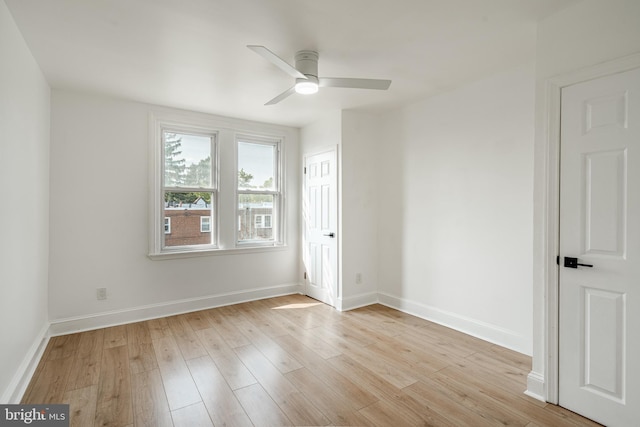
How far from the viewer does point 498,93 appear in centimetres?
304

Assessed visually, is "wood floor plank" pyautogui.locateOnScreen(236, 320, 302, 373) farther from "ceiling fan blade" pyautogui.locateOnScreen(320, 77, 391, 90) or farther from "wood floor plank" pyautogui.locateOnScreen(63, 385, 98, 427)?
"ceiling fan blade" pyautogui.locateOnScreen(320, 77, 391, 90)

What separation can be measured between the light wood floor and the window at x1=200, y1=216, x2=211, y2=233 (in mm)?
1190

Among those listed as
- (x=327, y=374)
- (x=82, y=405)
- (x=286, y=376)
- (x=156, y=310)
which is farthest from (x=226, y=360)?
(x=156, y=310)

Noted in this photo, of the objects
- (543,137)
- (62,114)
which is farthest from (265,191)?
(543,137)

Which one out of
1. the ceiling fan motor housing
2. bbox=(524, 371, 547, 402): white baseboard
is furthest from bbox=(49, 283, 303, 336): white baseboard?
bbox=(524, 371, 547, 402): white baseboard

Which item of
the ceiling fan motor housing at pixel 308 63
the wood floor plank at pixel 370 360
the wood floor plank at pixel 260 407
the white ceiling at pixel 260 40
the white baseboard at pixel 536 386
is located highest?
the white ceiling at pixel 260 40

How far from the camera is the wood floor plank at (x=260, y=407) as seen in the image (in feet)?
6.55

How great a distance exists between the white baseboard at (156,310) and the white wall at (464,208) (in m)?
1.70

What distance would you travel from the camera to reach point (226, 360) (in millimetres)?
2789

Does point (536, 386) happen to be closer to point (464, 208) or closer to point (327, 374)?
point (327, 374)

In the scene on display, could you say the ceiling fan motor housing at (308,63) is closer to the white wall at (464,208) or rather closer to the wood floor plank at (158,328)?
the white wall at (464,208)

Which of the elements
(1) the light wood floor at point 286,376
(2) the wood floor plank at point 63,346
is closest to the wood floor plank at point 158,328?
(1) the light wood floor at point 286,376

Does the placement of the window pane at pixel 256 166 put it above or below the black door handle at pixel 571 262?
above

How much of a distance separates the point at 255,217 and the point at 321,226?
39.8 inches
